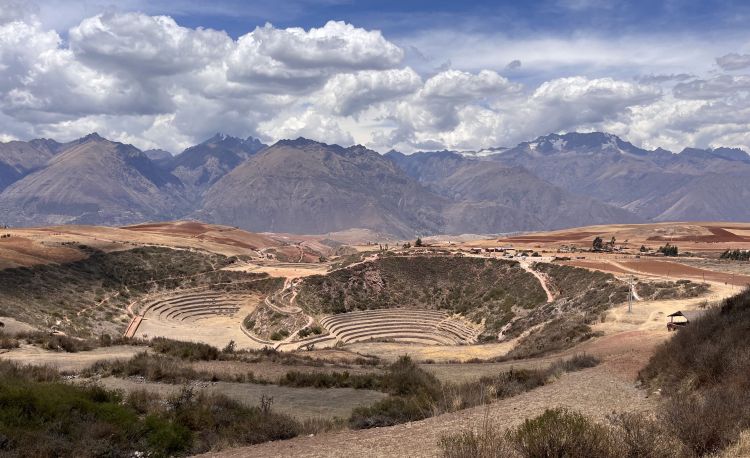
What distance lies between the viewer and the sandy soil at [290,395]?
17.8 m

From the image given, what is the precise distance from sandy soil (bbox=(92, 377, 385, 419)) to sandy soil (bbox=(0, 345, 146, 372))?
12.2 ft

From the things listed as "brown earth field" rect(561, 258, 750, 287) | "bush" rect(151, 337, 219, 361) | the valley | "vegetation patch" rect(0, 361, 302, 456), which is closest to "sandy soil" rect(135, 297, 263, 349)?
the valley

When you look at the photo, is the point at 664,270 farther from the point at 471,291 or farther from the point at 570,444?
the point at 570,444

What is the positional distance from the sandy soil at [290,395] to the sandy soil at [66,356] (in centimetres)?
372

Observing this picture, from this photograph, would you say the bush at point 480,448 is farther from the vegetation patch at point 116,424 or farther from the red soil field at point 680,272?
the red soil field at point 680,272

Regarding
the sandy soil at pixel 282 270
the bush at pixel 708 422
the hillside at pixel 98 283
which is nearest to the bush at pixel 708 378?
the bush at pixel 708 422

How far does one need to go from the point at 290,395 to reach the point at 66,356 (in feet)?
45.9

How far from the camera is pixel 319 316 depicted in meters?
63.5

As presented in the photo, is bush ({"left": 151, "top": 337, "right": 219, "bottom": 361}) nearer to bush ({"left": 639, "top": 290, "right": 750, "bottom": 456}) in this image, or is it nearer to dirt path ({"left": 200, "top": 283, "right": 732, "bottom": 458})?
dirt path ({"left": 200, "top": 283, "right": 732, "bottom": 458})

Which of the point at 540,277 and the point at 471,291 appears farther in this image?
the point at 471,291

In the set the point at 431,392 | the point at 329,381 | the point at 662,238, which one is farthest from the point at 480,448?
the point at 662,238

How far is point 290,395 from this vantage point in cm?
2002

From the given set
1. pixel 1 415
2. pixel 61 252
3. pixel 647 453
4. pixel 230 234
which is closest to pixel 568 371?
pixel 647 453

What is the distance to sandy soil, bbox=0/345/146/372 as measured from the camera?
23.1m
